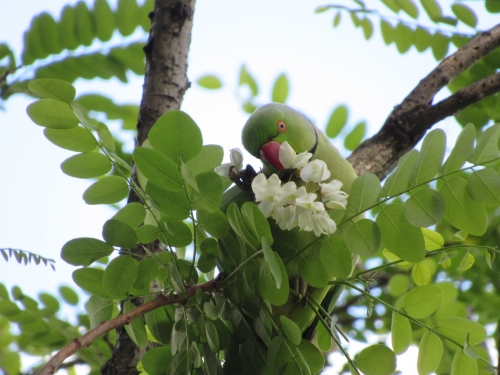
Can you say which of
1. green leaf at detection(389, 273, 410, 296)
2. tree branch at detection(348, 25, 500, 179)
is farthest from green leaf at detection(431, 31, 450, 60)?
green leaf at detection(389, 273, 410, 296)

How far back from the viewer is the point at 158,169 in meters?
0.93

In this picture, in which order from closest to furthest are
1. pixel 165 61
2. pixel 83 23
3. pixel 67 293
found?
1. pixel 165 61
2. pixel 67 293
3. pixel 83 23

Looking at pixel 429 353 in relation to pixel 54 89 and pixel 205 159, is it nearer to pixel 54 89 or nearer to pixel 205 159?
pixel 205 159

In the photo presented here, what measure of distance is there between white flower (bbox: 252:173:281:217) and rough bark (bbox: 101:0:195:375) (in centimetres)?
62

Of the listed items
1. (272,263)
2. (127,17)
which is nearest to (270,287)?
(272,263)

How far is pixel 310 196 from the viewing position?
0.96 meters

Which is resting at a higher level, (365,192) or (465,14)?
(465,14)

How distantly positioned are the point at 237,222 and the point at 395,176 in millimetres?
314

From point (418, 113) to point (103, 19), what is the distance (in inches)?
58.6

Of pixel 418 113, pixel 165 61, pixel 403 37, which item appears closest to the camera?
pixel 165 61

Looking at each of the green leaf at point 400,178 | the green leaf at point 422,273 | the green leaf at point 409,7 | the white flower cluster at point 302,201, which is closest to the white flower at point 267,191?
the white flower cluster at point 302,201

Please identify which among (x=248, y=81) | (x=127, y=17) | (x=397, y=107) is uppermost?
(x=127, y=17)

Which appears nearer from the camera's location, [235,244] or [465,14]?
[235,244]

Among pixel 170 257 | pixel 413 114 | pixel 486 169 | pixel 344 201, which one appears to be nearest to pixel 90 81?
pixel 413 114
